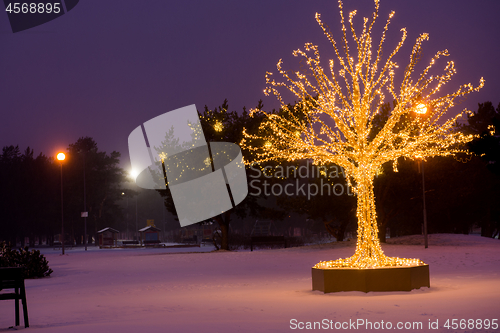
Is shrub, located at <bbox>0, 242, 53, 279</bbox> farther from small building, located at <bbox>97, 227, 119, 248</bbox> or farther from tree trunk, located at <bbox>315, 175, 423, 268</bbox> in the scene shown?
small building, located at <bbox>97, 227, 119, 248</bbox>

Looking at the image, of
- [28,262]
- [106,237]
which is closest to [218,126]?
[28,262]

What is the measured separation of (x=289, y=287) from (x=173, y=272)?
23.8 ft

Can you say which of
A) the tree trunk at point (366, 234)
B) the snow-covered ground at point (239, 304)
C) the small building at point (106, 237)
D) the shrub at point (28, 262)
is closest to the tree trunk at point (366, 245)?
the tree trunk at point (366, 234)

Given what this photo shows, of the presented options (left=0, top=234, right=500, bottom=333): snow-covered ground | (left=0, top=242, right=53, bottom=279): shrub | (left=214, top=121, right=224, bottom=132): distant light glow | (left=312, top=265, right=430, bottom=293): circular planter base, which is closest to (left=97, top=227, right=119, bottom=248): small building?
(left=214, top=121, right=224, bottom=132): distant light glow

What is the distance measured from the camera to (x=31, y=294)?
1367 cm

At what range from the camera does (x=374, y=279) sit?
36.9 feet

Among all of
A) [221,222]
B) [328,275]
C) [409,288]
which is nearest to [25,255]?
[328,275]

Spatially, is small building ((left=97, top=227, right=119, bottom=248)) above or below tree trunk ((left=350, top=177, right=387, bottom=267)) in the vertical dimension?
below

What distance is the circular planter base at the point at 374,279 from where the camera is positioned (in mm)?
11227

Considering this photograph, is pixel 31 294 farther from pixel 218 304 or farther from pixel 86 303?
pixel 218 304

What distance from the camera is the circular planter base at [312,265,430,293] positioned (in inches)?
442

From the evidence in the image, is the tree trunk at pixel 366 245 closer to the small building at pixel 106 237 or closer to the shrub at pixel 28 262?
the shrub at pixel 28 262

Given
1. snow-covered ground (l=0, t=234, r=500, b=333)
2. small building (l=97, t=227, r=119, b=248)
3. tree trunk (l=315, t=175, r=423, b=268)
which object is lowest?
small building (l=97, t=227, r=119, b=248)

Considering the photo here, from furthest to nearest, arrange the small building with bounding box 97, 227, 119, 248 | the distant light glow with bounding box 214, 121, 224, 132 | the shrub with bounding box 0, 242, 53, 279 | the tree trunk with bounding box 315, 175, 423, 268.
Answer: the small building with bounding box 97, 227, 119, 248
the distant light glow with bounding box 214, 121, 224, 132
the shrub with bounding box 0, 242, 53, 279
the tree trunk with bounding box 315, 175, 423, 268
